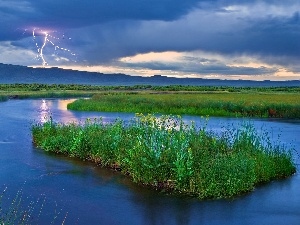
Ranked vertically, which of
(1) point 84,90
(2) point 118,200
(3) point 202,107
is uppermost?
(3) point 202,107

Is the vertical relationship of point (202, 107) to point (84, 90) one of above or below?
above

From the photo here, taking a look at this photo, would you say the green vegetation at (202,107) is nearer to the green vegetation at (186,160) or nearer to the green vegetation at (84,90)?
the green vegetation at (186,160)

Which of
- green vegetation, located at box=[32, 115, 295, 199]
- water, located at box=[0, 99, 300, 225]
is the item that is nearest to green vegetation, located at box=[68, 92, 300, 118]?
green vegetation, located at box=[32, 115, 295, 199]

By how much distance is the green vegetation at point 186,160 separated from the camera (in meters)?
17.2

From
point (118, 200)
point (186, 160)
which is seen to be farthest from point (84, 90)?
point (118, 200)

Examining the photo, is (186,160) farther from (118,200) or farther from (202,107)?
(202,107)

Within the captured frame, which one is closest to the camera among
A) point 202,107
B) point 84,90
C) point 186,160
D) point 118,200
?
point 118,200

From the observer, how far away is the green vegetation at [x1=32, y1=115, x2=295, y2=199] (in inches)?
678

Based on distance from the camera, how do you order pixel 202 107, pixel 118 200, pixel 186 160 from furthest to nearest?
pixel 202 107
pixel 186 160
pixel 118 200

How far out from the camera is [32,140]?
32312 mm

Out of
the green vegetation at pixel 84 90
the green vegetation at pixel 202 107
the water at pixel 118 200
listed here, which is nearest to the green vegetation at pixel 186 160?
the water at pixel 118 200

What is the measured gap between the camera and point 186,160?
60.2ft

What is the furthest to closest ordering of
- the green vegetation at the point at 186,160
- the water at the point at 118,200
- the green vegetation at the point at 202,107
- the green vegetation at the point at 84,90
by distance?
the green vegetation at the point at 84,90 → the green vegetation at the point at 202,107 → the green vegetation at the point at 186,160 → the water at the point at 118,200

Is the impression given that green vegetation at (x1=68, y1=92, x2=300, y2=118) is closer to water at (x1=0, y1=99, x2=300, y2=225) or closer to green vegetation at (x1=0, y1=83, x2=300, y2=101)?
water at (x1=0, y1=99, x2=300, y2=225)
